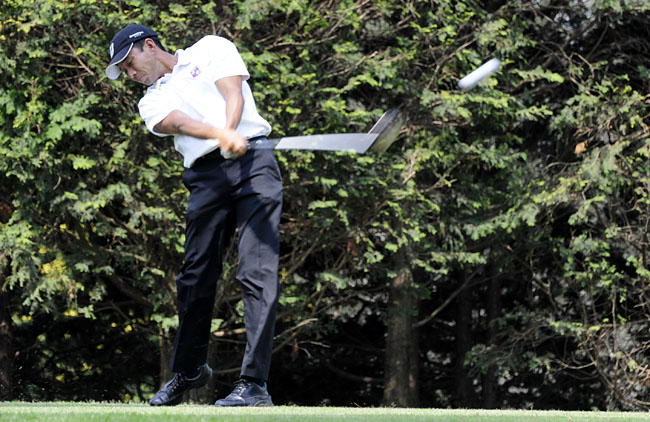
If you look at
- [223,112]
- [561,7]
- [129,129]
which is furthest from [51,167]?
[561,7]

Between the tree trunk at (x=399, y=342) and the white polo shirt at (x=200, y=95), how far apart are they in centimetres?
706

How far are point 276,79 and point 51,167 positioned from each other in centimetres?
238

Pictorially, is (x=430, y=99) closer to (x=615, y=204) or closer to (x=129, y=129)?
(x=615, y=204)

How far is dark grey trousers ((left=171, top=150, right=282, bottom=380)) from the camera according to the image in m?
4.57

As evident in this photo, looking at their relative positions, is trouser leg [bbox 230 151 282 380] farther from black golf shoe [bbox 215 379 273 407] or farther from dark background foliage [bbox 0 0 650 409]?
dark background foliage [bbox 0 0 650 409]

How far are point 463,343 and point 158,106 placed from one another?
9770 millimetres

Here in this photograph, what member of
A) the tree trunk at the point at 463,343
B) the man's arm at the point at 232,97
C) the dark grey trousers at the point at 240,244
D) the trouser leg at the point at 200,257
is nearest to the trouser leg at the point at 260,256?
the dark grey trousers at the point at 240,244

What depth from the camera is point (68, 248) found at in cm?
1060

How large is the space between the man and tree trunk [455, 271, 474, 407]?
9096 mm

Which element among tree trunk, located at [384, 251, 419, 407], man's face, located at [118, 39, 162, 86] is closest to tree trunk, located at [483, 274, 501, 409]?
tree trunk, located at [384, 251, 419, 407]

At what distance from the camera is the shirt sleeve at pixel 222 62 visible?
182 inches

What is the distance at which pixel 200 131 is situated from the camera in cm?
454

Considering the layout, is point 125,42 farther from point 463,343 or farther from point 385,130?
point 463,343

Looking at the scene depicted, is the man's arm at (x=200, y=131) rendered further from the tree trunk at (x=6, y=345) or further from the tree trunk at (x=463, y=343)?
the tree trunk at (x=463, y=343)
